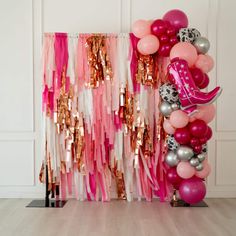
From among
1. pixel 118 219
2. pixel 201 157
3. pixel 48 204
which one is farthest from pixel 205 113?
pixel 48 204

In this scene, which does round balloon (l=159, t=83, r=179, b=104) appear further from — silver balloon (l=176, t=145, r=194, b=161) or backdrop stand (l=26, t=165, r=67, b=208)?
backdrop stand (l=26, t=165, r=67, b=208)

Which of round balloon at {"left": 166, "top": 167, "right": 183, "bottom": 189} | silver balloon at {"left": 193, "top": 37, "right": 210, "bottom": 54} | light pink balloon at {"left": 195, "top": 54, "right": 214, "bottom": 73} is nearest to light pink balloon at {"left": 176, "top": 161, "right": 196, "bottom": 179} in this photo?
round balloon at {"left": 166, "top": 167, "right": 183, "bottom": 189}

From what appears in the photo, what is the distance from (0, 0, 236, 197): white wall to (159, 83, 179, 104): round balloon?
882 mm

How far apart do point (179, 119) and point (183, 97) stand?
223 mm

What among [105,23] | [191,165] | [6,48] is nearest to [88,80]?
[105,23]

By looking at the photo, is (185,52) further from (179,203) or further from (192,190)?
(179,203)

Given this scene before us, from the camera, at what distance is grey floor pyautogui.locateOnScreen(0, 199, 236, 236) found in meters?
3.31

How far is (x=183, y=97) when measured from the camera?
3.75 meters

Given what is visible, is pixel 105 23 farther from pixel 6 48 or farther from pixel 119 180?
pixel 119 180

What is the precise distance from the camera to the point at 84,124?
425 centimetres

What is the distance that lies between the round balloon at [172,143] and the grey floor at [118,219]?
667 mm

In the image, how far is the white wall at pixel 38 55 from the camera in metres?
4.45

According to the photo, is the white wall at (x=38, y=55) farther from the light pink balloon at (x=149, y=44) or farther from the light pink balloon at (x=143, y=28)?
the light pink balloon at (x=149, y=44)

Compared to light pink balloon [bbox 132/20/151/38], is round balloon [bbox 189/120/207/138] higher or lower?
lower
